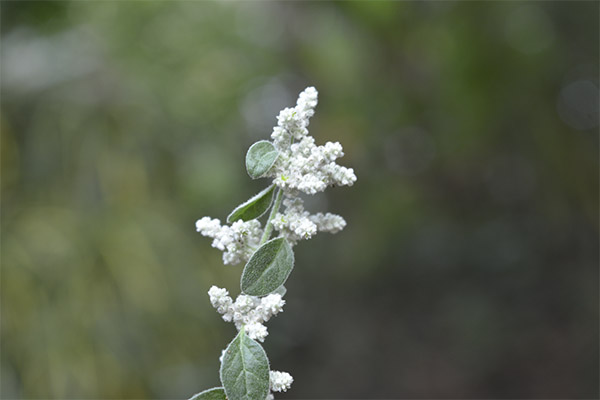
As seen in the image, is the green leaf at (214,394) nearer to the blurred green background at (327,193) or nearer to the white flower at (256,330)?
the white flower at (256,330)

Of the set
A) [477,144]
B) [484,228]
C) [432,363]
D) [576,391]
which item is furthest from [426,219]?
[576,391]

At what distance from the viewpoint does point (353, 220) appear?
2018 mm

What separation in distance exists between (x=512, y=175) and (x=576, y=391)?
2.63 feet

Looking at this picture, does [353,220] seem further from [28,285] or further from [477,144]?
[28,285]

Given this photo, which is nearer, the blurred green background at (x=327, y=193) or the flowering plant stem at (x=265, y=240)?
the flowering plant stem at (x=265, y=240)

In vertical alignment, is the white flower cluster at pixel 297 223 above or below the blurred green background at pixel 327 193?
below

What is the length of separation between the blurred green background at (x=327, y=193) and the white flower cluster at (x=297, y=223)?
4.03ft

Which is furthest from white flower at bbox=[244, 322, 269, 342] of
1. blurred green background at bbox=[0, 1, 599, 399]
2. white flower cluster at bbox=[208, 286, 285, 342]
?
blurred green background at bbox=[0, 1, 599, 399]

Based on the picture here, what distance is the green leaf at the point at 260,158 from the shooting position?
0.78 ft

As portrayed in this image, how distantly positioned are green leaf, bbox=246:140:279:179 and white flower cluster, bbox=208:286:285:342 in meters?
0.05

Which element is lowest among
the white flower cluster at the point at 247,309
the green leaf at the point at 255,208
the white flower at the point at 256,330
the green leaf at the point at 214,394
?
the green leaf at the point at 214,394

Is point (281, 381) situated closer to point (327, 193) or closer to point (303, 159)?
point (303, 159)

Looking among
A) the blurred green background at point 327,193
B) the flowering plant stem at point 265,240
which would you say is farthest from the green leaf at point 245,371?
the blurred green background at point 327,193

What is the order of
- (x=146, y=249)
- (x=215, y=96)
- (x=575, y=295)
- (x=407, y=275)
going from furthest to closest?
(x=407, y=275)
(x=575, y=295)
(x=215, y=96)
(x=146, y=249)
